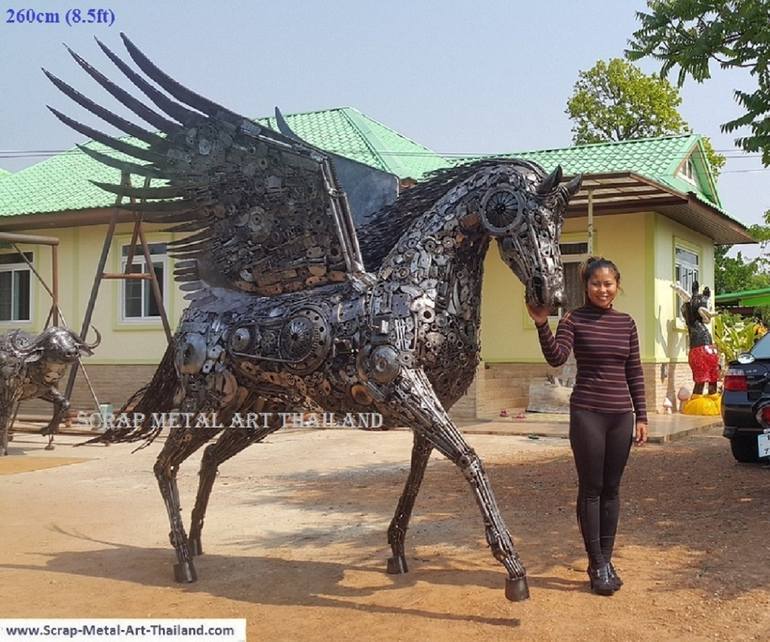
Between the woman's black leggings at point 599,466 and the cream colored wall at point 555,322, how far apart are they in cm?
851

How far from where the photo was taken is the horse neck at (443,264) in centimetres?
375

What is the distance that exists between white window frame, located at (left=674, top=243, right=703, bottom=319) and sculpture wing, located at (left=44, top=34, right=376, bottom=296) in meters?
11.0

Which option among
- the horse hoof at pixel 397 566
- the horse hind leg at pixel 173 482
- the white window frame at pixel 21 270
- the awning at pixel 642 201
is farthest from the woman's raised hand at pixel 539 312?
the white window frame at pixel 21 270

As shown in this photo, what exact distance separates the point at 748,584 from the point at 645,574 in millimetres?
485

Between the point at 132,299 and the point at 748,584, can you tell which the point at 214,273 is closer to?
the point at 748,584

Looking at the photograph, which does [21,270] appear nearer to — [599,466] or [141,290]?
[141,290]

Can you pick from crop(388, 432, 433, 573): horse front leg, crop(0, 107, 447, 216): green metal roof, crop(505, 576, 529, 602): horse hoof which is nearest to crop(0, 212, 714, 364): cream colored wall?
crop(0, 107, 447, 216): green metal roof

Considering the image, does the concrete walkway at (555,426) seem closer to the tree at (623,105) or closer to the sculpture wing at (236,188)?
the sculpture wing at (236,188)

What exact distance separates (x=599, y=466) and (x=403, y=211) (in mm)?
1597

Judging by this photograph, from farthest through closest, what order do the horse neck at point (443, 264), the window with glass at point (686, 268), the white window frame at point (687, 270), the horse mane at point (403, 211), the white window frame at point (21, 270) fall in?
the white window frame at point (21, 270), the window with glass at point (686, 268), the white window frame at point (687, 270), the horse mane at point (403, 211), the horse neck at point (443, 264)

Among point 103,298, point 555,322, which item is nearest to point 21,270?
point 103,298

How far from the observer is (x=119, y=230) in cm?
1446

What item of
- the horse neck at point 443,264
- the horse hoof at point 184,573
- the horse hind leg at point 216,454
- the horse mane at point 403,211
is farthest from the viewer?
the horse hind leg at point 216,454

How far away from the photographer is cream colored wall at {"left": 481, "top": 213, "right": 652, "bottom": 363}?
42.0 ft
